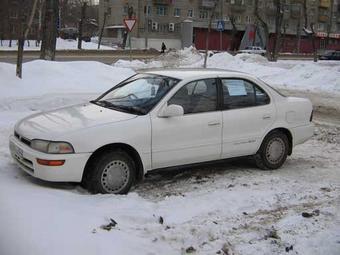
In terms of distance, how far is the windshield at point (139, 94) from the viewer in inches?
265

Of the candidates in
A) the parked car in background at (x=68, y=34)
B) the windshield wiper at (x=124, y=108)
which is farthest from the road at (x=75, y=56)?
the parked car in background at (x=68, y=34)

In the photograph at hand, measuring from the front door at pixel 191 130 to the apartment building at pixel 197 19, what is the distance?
68.0 m

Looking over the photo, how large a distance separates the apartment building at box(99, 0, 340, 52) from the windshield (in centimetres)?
6772

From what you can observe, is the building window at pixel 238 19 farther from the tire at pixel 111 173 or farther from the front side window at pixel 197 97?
the tire at pixel 111 173

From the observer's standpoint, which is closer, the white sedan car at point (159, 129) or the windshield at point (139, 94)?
the white sedan car at point (159, 129)

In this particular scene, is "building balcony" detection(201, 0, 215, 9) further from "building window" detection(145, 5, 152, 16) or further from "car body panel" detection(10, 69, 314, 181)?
"car body panel" detection(10, 69, 314, 181)

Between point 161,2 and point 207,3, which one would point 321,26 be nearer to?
point 207,3

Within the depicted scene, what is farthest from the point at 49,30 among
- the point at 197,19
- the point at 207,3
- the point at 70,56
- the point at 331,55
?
the point at 207,3

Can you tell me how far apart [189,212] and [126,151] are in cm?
113

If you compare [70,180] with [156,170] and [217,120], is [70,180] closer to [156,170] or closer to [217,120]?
[156,170]

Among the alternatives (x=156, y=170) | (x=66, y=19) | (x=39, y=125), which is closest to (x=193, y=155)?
(x=156, y=170)

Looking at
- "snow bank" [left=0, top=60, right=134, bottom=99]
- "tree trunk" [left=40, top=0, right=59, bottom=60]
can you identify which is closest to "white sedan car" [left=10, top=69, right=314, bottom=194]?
"snow bank" [left=0, top=60, right=134, bottom=99]

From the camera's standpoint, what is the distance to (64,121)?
6375mm

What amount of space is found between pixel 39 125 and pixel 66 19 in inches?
3553
